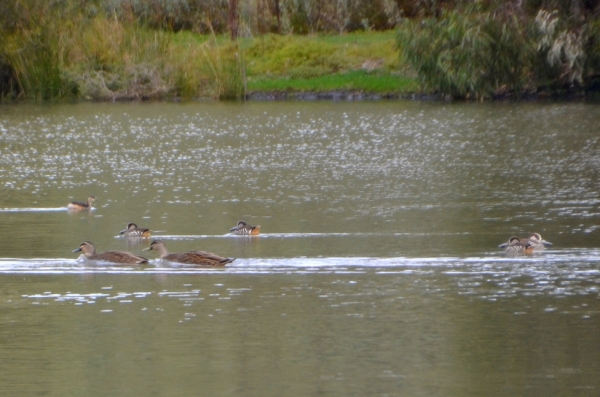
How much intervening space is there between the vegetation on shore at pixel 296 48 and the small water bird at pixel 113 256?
2285 centimetres

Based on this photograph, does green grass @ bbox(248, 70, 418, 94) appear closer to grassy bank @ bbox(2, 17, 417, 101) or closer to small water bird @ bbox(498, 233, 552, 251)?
grassy bank @ bbox(2, 17, 417, 101)

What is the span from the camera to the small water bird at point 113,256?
1175cm

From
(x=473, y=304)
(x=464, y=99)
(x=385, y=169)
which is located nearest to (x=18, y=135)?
(x=385, y=169)

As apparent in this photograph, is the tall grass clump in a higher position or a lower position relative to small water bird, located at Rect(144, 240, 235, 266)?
higher

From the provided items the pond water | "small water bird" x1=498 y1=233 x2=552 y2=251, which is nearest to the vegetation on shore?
the pond water

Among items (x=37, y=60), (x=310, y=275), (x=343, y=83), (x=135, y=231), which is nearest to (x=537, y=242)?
(x=310, y=275)

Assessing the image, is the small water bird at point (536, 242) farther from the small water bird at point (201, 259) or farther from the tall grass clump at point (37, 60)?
the tall grass clump at point (37, 60)

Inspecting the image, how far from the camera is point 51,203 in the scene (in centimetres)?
1659

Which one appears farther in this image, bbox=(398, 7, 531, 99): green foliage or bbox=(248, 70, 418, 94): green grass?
bbox=(248, 70, 418, 94): green grass

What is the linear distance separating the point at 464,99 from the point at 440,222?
21.5m

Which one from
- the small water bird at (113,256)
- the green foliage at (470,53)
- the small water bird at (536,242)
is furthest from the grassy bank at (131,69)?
the small water bird at (113,256)

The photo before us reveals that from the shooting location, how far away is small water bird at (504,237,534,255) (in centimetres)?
1162

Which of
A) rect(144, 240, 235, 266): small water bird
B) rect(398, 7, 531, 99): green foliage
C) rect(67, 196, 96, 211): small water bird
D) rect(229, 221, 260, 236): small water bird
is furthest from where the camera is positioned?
rect(398, 7, 531, 99): green foliage

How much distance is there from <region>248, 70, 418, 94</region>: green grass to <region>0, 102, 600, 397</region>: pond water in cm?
1498
